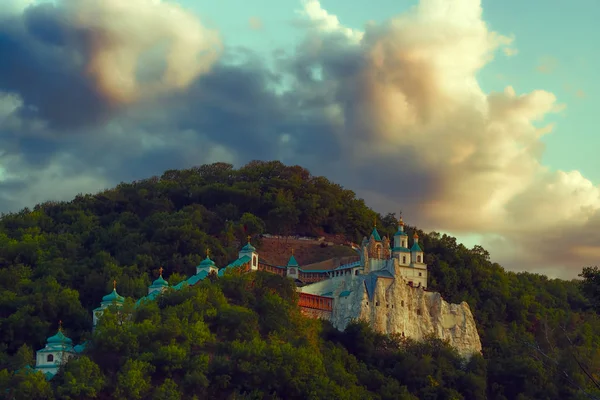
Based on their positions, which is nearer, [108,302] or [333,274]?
[108,302]

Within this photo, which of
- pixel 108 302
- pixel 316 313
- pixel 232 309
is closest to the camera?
pixel 232 309

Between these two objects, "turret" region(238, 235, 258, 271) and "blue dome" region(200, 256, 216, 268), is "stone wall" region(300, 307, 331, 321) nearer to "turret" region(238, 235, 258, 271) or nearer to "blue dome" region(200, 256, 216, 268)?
"turret" region(238, 235, 258, 271)

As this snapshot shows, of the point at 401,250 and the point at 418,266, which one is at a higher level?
the point at 401,250

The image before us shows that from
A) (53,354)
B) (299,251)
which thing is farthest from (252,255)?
(53,354)

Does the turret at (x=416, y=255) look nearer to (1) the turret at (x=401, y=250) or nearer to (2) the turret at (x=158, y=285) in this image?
(1) the turret at (x=401, y=250)

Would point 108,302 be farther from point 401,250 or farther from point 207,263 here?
point 401,250
